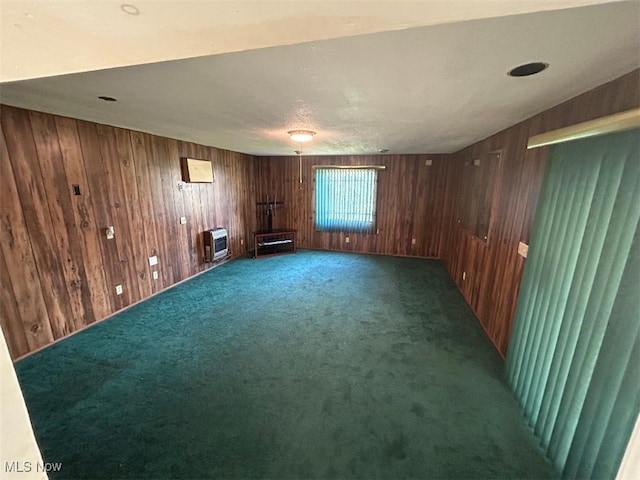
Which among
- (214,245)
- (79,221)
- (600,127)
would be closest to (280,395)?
(600,127)

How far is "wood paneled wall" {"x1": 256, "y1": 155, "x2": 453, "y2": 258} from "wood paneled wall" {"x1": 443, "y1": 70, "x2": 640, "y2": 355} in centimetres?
180

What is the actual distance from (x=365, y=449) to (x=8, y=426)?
1.71 metres

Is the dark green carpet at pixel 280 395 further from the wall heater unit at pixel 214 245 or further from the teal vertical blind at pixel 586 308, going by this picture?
the wall heater unit at pixel 214 245

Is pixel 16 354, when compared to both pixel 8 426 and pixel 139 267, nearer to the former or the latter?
pixel 139 267

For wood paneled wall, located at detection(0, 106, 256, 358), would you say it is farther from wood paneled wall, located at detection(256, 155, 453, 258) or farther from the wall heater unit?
wood paneled wall, located at detection(256, 155, 453, 258)

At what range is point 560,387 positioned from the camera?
1.51 m

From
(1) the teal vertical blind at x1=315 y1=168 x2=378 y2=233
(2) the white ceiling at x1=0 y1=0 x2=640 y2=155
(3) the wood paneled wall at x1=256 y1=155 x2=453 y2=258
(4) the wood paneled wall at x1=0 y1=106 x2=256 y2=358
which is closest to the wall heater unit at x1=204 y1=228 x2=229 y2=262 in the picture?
(4) the wood paneled wall at x1=0 y1=106 x2=256 y2=358

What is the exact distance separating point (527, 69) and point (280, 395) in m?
2.54

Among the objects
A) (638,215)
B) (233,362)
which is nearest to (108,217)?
(233,362)

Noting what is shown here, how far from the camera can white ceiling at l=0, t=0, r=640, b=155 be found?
1.57 ft

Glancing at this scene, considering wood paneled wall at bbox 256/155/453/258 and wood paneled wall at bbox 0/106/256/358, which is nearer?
wood paneled wall at bbox 0/106/256/358

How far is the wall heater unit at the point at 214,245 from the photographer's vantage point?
4586 millimetres

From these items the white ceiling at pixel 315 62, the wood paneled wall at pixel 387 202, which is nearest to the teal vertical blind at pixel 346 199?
the wood paneled wall at pixel 387 202

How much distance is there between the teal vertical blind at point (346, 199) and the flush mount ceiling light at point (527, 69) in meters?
4.19
